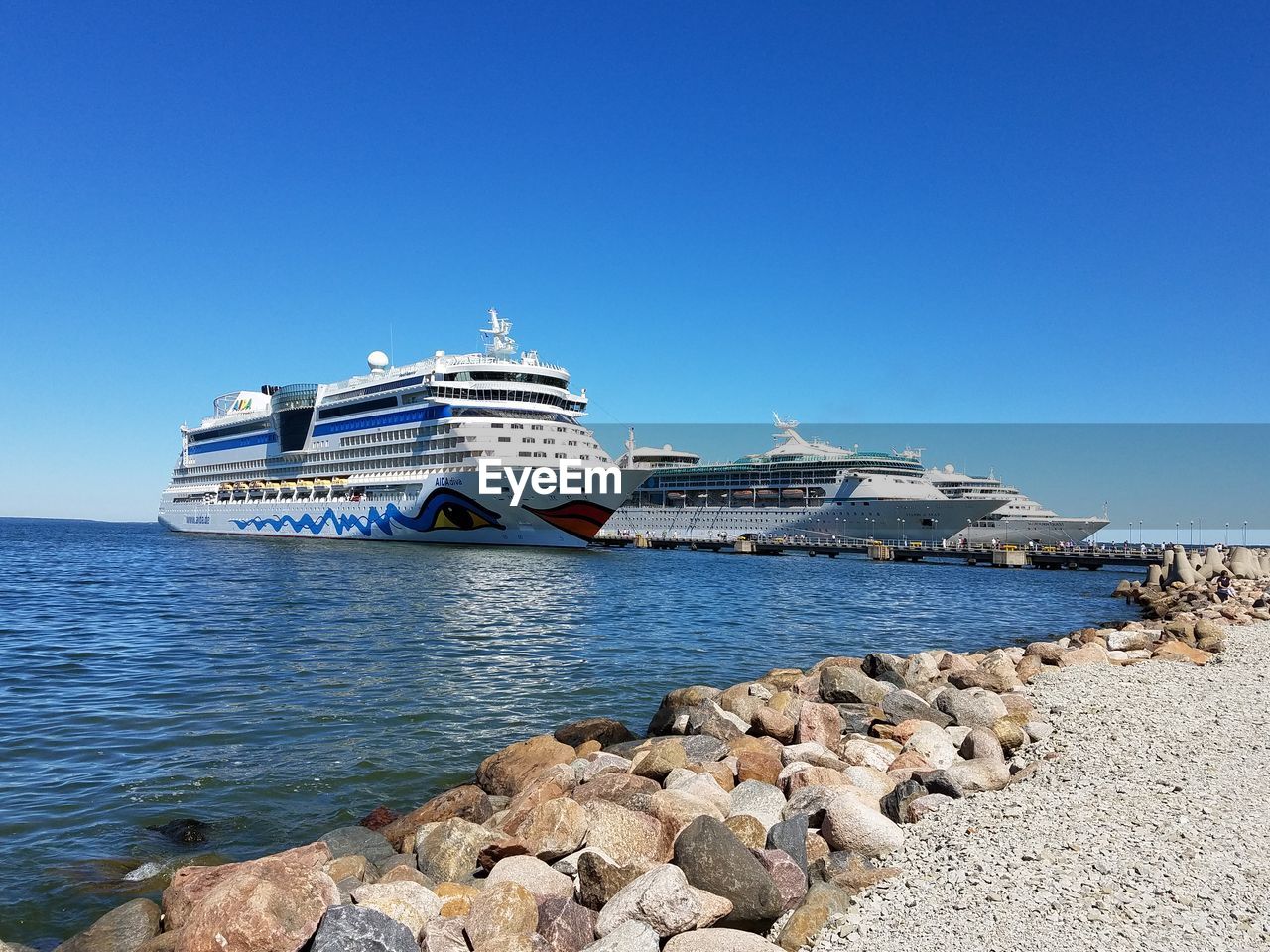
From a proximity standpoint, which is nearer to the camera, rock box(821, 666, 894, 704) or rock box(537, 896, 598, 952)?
rock box(537, 896, 598, 952)

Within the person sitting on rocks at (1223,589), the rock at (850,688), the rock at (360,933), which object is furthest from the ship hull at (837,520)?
the rock at (360,933)

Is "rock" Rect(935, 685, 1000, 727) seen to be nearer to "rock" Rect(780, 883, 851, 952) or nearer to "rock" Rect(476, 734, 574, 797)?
"rock" Rect(476, 734, 574, 797)

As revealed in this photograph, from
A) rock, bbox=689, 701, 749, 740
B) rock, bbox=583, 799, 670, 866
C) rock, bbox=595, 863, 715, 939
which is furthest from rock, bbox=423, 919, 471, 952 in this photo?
rock, bbox=689, 701, 749, 740

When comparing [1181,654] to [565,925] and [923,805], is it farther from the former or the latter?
[565,925]

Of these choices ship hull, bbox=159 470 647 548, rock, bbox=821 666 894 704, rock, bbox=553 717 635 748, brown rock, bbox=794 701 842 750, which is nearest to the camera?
brown rock, bbox=794 701 842 750

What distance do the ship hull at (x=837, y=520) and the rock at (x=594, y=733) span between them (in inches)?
2529

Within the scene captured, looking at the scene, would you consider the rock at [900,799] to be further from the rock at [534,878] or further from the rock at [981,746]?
the rock at [534,878]

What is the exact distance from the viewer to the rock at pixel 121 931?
15.4 feet

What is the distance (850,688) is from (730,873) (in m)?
5.40

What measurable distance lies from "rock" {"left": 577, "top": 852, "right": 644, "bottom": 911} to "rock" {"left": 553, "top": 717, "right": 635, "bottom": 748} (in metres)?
3.62

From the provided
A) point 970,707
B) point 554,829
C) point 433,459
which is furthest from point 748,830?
point 433,459

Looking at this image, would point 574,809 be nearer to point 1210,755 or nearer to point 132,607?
point 1210,755

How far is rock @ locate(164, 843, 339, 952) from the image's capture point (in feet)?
13.8

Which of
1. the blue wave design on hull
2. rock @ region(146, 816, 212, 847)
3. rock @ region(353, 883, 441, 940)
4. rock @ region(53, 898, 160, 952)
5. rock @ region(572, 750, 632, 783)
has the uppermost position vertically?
the blue wave design on hull
